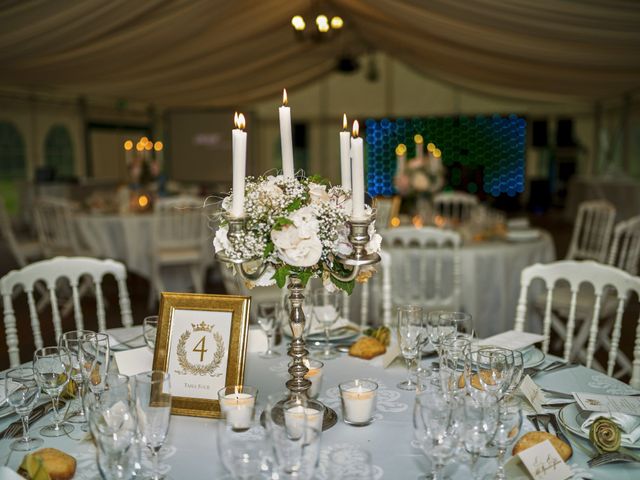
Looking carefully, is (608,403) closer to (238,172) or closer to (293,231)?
(293,231)

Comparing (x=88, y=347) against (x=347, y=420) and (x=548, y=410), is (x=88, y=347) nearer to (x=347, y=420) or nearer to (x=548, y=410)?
(x=347, y=420)

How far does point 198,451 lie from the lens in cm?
138

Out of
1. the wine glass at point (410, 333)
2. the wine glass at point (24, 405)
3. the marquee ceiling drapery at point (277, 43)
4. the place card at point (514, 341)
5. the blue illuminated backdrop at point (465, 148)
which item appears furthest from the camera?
the blue illuminated backdrop at point (465, 148)

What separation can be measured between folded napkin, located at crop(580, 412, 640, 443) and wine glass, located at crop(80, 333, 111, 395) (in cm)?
113

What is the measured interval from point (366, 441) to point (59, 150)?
40.8 feet

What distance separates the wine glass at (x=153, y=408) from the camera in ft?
3.97

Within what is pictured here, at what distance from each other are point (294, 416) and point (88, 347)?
0.74m

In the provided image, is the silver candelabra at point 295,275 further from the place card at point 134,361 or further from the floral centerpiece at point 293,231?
the place card at point 134,361

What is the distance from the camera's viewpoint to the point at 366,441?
144 centimetres

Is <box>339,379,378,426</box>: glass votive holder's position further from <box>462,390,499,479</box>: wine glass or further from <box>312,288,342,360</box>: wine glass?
<box>312,288,342,360</box>: wine glass

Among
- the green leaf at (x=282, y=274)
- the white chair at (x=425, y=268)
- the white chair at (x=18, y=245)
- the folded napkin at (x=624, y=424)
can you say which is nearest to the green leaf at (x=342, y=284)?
the green leaf at (x=282, y=274)

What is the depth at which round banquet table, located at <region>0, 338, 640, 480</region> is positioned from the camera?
130 centimetres

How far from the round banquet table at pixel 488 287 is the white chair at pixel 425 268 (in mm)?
81

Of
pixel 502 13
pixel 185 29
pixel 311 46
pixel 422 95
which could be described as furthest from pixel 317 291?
pixel 422 95
